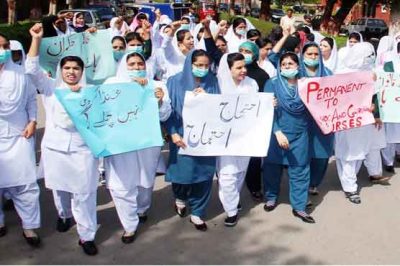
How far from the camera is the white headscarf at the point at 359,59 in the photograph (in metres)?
5.61

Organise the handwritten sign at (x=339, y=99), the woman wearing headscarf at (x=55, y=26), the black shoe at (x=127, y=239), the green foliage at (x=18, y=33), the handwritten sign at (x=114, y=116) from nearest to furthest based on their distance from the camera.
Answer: the handwritten sign at (x=114, y=116) → the black shoe at (x=127, y=239) → the handwritten sign at (x=339, y=99) → the woman wearing headscarf at (x=55, y=26) → the green foliage at (x=18, y=33)

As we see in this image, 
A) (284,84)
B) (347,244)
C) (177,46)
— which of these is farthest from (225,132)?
(177,46)

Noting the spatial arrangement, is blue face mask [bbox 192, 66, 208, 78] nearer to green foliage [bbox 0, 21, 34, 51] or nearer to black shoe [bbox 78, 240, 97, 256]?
black shoe [bbox 78, 240, 97, 256]

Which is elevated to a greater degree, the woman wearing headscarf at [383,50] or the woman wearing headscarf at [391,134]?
the woman wearing headscarf at [383,50]

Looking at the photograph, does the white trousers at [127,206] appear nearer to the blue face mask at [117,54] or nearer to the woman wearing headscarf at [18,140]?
the woman wearing headscarf at [18,140]

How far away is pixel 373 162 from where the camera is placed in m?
5.95

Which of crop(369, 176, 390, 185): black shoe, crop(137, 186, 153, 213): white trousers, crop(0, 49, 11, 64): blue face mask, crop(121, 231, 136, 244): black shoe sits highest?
crop(0, 49, 11, 64): blue face mask

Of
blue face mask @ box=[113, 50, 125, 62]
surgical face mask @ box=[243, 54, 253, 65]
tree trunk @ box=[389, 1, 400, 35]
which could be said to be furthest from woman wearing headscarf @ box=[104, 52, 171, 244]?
tree trunk @ box=[389, 1, 400, 35]

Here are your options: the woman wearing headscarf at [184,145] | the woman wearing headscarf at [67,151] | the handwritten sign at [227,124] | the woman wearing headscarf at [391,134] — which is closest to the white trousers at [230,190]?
the woman wearing headscarf at [184,145]

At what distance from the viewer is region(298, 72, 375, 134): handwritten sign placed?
4.76 m

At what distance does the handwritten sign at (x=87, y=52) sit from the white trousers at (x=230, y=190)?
190 cm

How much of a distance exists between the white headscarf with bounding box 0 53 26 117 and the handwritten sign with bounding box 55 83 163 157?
0.40 meters

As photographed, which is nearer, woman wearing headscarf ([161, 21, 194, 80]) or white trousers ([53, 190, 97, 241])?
white trousers ([53, 190, 97, 241])

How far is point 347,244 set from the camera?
4.38 meters
